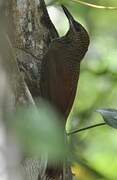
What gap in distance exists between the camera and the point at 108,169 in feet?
6.21

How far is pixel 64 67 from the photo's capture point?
177 cm

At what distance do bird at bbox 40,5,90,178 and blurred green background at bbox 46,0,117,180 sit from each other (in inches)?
3.0

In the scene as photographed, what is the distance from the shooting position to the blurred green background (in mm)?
1877

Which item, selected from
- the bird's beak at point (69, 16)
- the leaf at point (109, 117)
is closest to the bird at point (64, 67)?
the bird's beak at point (69, 16)

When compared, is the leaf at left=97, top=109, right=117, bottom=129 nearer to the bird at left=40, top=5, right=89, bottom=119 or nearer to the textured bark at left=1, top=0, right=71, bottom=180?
the bird at left=40, top=5, right=89, bottom=119

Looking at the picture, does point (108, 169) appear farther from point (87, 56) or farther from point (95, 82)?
point (87, 56)

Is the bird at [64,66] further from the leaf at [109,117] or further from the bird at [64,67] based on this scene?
the leaf at [109,117]

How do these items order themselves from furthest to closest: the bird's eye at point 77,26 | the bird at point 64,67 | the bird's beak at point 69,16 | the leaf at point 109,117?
the bird's eye at point 77,26
the bird's beak at point 69,16
the bird at point 64,67
the leaf at point 109,117

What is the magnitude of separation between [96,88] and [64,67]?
357mm

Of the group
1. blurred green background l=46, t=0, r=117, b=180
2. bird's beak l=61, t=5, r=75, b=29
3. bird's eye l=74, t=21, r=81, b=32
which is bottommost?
blurred green background l=46, t=0, r=117, b=180

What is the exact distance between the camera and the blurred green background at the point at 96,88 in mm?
1877

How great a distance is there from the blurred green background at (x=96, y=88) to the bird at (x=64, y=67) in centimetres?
7

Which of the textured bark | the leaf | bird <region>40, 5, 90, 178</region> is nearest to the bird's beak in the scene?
bird <region>40, 5, 90, 178</region>

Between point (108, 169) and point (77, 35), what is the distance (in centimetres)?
56
